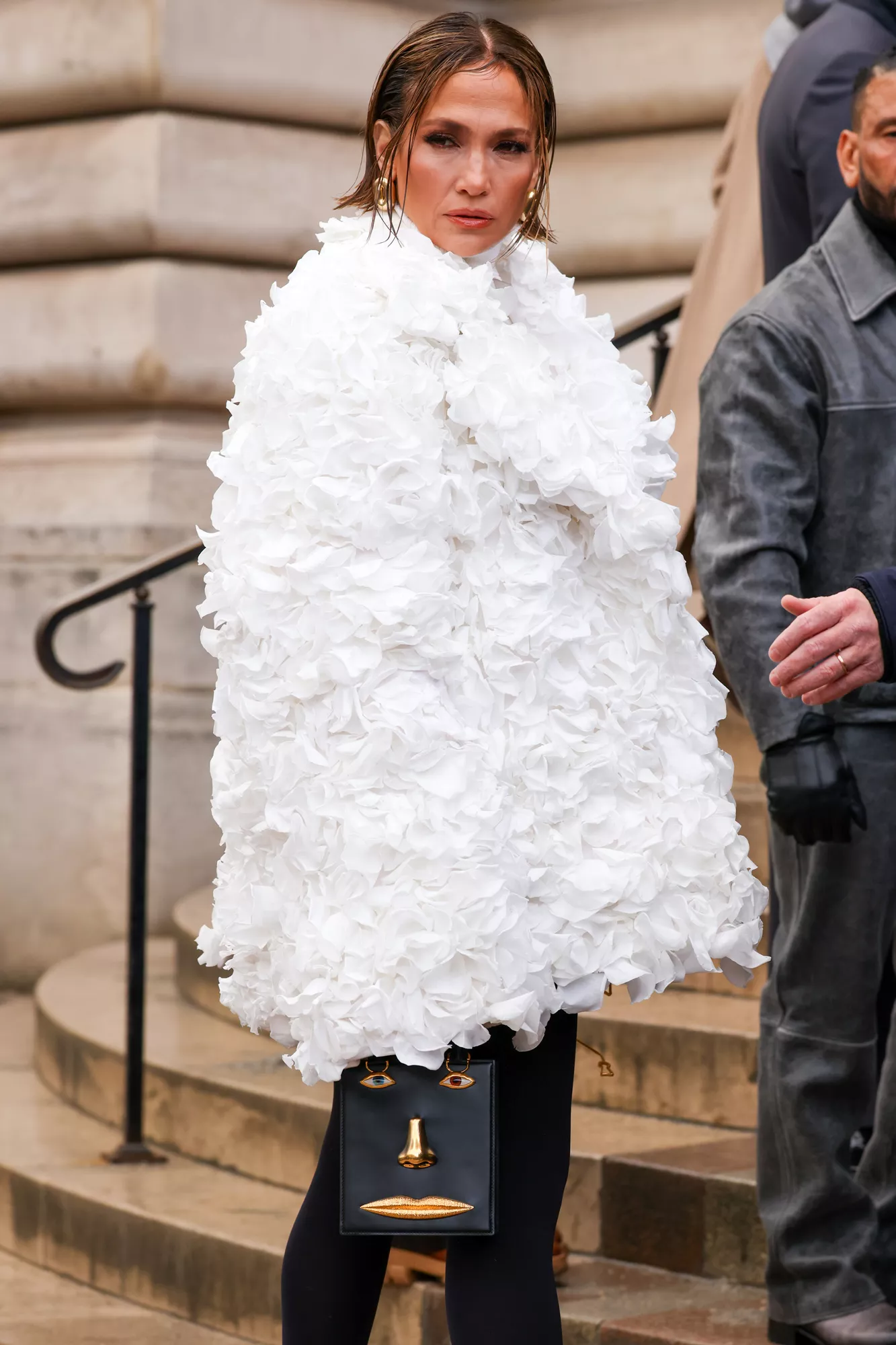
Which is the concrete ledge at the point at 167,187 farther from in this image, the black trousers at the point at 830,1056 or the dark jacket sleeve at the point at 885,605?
the dark jacket sleeve at the point at 885,605

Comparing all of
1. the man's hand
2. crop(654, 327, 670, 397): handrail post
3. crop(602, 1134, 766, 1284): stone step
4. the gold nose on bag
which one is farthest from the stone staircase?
crop(654, 327, 670, 397): handrail post

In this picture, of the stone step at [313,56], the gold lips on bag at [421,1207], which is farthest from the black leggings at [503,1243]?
the stone step at [313,56]

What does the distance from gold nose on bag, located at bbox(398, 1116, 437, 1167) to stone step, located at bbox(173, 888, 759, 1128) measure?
1930mm

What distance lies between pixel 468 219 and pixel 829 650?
28.1 inches

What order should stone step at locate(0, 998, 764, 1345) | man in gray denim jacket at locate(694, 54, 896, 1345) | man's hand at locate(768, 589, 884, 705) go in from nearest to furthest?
man's hand at locate(768, 589, 884, 705) → man in gray denim jacket at locate(694, 54, 896, 1345) → stone step at locate(0, 998, 764, 1345)

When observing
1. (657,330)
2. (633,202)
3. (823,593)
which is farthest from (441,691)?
(633,202)

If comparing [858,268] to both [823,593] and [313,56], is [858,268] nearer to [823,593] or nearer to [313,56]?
[823,593]

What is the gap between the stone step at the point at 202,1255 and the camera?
3.41 m

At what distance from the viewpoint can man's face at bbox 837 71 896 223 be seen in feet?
10.00

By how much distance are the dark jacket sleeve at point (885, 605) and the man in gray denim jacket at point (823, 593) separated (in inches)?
11.7

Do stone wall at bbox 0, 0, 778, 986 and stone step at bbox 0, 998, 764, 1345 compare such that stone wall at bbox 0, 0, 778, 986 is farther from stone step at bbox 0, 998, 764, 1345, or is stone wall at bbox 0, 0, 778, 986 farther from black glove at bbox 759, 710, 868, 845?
black glove at bbox 759, 710, 868, 845

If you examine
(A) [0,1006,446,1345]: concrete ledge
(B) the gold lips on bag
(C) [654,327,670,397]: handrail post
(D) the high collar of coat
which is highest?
(C) [654,327,670,397]: handrail post

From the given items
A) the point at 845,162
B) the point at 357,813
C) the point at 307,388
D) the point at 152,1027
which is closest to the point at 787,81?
the point at 845,162

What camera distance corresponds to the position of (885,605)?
269 cm
